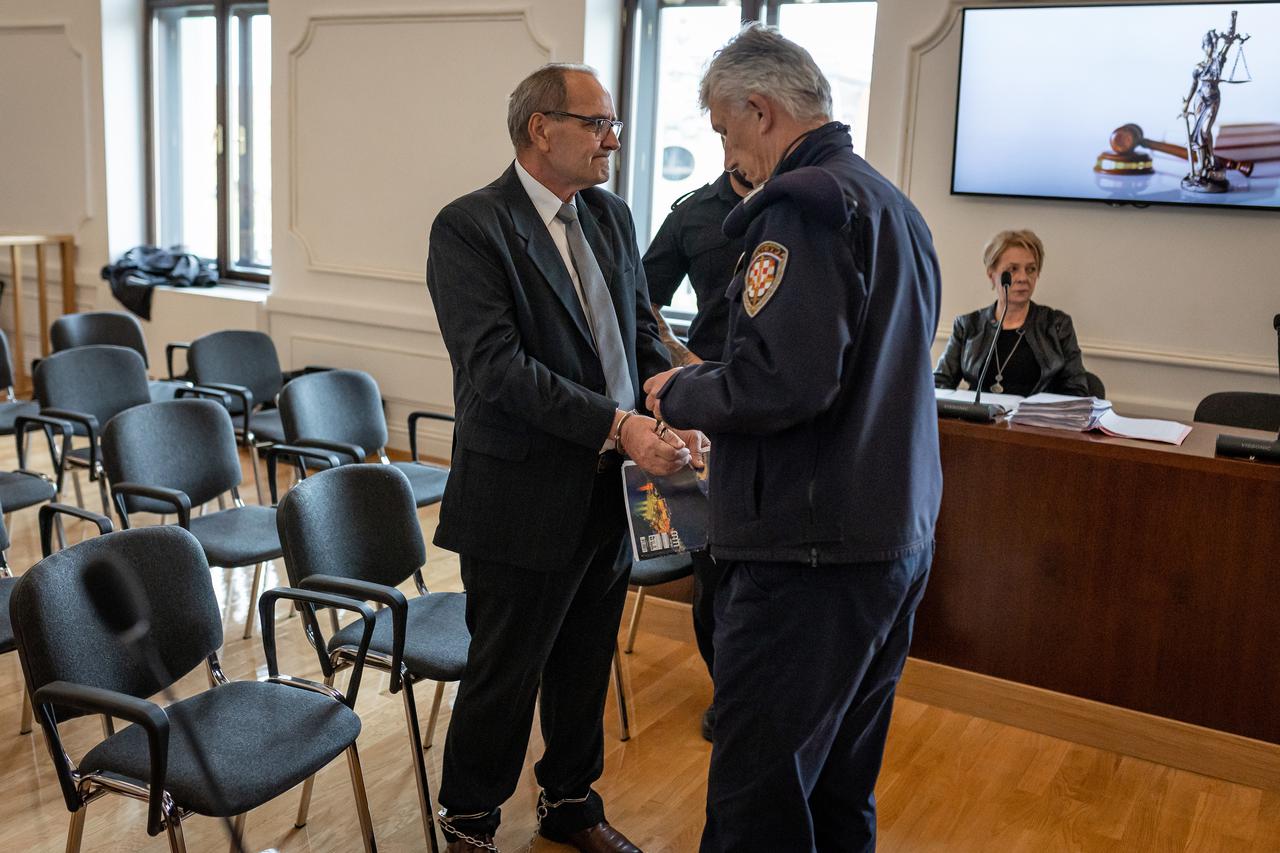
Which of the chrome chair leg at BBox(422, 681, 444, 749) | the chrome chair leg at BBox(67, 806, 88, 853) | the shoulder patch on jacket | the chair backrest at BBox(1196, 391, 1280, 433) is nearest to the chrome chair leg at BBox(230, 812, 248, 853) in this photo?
the chrome chair leg at BBox(67, 806, 88, 853)

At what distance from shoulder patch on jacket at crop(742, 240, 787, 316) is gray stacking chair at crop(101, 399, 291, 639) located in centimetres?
201

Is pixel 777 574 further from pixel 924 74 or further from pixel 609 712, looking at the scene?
pixel 924 74

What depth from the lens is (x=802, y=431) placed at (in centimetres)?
170

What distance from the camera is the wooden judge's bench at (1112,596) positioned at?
287 cm

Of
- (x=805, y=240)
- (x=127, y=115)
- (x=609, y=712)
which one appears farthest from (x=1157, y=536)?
(x=127, y=115)

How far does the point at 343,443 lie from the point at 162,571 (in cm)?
160

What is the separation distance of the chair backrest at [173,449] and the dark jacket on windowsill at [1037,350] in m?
2.33

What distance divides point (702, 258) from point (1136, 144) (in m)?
2.18

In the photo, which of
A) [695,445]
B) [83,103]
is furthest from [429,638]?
[83,103]

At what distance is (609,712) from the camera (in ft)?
10.5

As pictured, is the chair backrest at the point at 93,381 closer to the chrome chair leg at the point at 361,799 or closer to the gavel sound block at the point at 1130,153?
the chrome chair leg at the point at 361,799

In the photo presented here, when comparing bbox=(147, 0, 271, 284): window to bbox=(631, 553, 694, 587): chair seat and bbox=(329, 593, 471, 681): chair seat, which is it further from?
bbox=(329, 593, 471, 681): chair seat

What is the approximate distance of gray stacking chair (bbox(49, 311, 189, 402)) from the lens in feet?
17.2

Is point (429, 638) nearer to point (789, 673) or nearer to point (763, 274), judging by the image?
point (789, 673)
